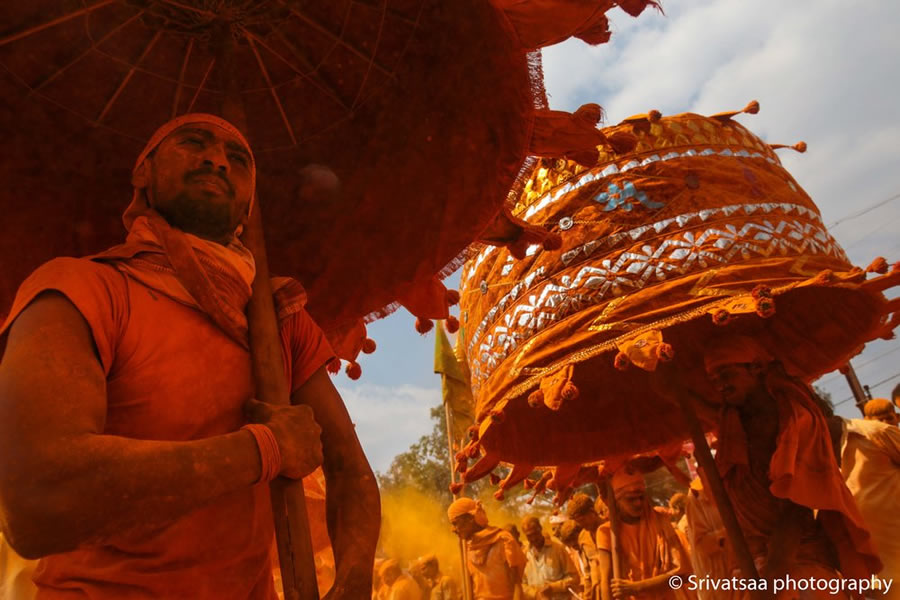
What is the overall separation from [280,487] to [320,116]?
154 centimetres

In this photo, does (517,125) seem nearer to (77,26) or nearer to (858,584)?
(77,26)

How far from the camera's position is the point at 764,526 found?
13.5ft

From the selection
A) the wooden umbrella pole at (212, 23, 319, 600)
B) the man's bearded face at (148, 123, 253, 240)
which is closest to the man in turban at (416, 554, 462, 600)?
the wooden umbrella pole at (212, 23, 319, 600)

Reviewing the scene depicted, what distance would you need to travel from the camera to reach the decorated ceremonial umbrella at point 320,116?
2295mm

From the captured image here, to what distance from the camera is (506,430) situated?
5277 mm

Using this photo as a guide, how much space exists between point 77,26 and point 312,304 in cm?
125

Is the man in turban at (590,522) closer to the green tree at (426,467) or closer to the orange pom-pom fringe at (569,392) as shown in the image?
the orange pom-pom fringe at (569,392)

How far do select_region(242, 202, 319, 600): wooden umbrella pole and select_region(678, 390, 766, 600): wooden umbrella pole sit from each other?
10.5ft

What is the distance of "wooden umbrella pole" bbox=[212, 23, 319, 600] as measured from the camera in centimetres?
154

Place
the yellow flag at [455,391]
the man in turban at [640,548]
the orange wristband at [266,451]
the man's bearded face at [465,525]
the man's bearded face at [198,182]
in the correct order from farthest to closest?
1. the yellow flag at [455,391]
2. the man's bearded face at [465,525]
3. the man in turban at [640,548]
4. the man's bearded face at [198,182]
5. the orange wristband at [266,451]

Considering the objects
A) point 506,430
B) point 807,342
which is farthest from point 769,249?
point 506,430

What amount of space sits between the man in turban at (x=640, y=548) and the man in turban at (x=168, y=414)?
484cm

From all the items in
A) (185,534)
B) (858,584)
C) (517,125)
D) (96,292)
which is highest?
(517,125)

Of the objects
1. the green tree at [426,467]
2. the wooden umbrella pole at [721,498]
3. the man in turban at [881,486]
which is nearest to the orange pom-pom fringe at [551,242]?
the wooden umbrella pole at [721,498]
